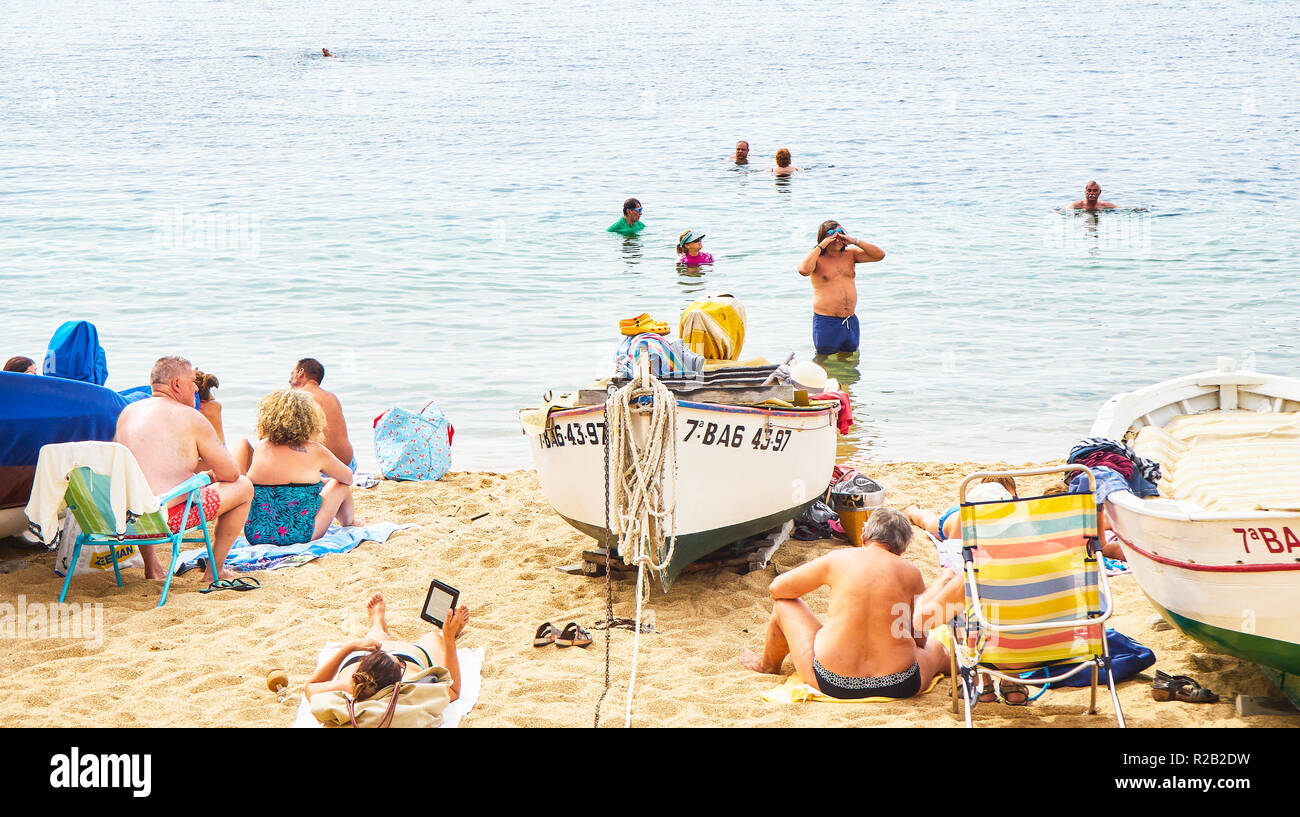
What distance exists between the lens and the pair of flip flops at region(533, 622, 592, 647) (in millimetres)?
5781

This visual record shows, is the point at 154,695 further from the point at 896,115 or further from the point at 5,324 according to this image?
the point at 896,115

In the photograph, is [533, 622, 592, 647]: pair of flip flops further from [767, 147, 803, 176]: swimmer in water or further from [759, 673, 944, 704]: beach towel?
[767, 147, 803, 176]: swimmer in water

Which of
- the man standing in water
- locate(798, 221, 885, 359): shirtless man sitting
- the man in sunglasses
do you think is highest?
the man standing in water

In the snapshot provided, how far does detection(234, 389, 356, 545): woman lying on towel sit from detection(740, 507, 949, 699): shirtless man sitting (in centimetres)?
346

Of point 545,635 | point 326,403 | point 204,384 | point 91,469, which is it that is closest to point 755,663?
point 545,635

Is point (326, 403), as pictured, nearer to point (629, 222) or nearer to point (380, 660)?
point (380, 660)

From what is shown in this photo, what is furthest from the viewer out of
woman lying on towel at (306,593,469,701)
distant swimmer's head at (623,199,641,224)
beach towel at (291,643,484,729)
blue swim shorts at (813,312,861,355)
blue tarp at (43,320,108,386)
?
distant swimmer's head at (623,199,641,224)

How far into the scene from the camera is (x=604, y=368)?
23.2 feet

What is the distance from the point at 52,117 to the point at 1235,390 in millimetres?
32772

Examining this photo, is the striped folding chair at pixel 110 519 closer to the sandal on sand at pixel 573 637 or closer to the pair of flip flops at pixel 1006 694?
the sandal on sand at pixel 573 637

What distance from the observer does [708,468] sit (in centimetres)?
628

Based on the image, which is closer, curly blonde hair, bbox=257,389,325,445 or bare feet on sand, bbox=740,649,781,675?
bare feet on sand, bbox=740,649,781,675

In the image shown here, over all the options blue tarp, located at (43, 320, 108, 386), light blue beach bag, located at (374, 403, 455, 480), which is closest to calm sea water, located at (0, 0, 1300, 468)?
light blue beach bag, located at (374, 403, 455, 480)
